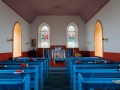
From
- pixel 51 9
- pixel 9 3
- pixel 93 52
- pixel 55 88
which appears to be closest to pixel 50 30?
pixel 51 9

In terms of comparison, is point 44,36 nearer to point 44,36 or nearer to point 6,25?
point 44,36

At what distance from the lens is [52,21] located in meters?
11.5

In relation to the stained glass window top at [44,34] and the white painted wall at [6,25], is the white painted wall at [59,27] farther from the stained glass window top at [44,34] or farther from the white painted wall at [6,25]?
the white painted wall at [6,25]

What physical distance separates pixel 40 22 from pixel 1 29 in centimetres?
552

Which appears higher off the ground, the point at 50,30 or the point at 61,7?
the point at 61,7

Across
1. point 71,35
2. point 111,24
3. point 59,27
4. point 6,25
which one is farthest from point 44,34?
point 111,24

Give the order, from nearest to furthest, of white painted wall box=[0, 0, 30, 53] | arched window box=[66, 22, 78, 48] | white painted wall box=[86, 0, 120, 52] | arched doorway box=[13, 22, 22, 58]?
white painted wall box=[86, 0, 120, 52] → white painted wall box=[0, 0, 30, 53] → arched doorway box=[13, 22, 22, 58] → arched window box=[66, 22, 78, 48]

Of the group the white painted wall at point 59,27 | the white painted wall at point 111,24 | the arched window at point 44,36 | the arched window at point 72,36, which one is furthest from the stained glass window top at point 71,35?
the white painted wall at point 111,24

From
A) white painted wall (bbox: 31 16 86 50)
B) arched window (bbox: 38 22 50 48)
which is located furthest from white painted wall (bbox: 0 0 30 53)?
arched window (bbox: 38 22 50 48)

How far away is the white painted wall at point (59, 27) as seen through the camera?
1146cm

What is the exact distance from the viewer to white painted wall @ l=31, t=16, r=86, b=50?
1146 cm

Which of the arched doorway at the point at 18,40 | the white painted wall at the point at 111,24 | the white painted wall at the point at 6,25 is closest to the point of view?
the white painted wall at the point at 111,24

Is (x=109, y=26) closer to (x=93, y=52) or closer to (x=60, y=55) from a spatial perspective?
(x=93, y=52)

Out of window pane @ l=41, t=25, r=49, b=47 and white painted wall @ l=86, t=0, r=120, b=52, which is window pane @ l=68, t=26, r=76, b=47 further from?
white painted wall @ l=86, t=0, r=120, b=52
